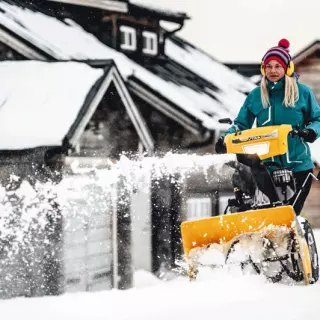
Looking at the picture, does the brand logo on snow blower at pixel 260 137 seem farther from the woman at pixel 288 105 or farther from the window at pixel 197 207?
the window at pixel 197 207

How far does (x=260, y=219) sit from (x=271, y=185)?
235 mm

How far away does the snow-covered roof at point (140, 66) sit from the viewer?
20.0 ft

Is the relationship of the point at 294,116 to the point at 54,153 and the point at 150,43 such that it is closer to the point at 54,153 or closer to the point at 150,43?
the point at 54,153

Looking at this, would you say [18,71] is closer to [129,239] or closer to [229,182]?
[129,239]

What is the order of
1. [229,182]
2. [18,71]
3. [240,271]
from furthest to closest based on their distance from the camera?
1. [229,182]
2. [18,71]
3. [240,271]

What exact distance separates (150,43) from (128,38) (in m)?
0.37

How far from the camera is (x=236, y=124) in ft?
11.5

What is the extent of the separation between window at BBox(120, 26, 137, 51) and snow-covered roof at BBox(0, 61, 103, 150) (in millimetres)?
1343

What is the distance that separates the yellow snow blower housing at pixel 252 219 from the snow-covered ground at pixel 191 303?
0.20 m

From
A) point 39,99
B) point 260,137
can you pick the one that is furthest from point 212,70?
point 260,137

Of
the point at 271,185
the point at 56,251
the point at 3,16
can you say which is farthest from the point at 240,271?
the point at 3,16

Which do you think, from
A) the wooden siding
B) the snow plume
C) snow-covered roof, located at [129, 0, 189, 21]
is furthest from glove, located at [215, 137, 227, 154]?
the wooden siding

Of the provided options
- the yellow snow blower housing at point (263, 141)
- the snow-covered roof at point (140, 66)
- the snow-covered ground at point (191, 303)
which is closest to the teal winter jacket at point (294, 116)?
the yellow snow blower housing at point (263, 141)

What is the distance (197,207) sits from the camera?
281 inches
